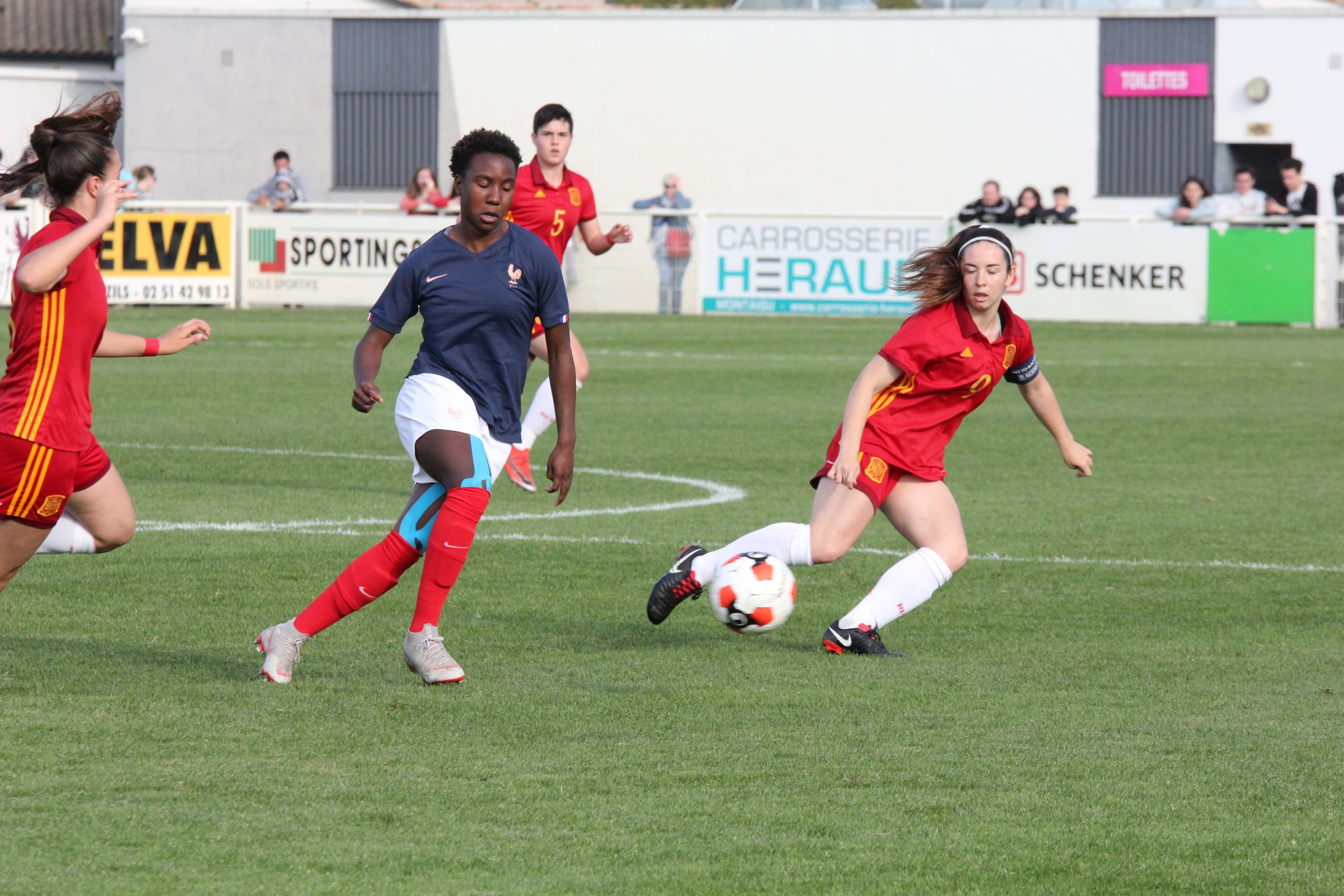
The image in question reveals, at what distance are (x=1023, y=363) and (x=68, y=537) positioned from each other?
10.9 feet

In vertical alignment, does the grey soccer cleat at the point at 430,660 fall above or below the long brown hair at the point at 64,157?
below

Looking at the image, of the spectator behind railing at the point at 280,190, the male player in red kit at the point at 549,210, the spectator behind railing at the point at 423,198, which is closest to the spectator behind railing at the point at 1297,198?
the spectator behind railing at the point at 423,198

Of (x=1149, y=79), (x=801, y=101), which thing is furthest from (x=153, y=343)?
(x=1149, y=79)

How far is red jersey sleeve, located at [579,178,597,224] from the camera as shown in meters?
11.2

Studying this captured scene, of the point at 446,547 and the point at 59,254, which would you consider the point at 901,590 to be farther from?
the point at 59,254

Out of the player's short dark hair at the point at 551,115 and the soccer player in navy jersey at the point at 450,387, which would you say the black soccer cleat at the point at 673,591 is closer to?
the soccer player in navy jersey at the point at 450,387

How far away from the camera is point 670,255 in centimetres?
2766

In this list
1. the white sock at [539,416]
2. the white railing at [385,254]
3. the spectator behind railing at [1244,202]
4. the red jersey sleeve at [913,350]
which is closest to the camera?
the red jersey sleeve at [913,350]

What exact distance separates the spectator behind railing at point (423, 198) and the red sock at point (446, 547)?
21.7m

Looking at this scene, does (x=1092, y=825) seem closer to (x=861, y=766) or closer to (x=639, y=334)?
(x=861, y=766)

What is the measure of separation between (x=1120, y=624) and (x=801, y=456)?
18.2 feet

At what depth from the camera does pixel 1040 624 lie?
7.16 meters

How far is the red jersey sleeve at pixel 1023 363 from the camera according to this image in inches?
267

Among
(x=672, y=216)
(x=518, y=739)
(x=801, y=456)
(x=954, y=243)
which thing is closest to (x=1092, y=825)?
(x=518, y=739)
